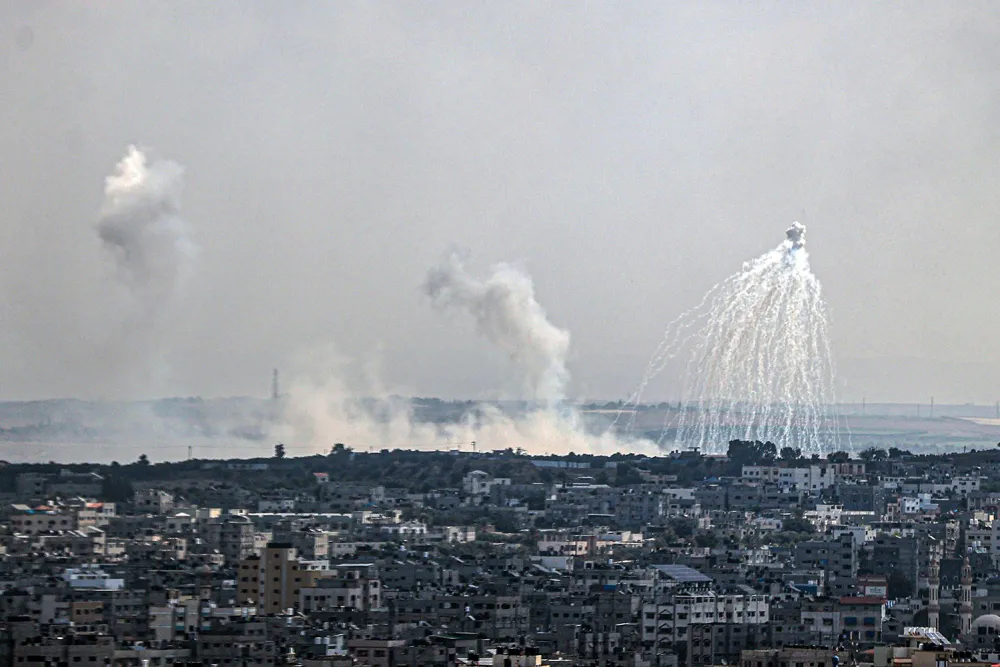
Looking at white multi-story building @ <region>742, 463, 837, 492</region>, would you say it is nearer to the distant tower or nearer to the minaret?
the distant tower

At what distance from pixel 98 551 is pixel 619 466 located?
62562 millimetres

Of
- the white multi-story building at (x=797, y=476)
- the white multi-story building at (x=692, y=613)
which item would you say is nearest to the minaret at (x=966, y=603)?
the white multi-story building at (x=692, y=613)

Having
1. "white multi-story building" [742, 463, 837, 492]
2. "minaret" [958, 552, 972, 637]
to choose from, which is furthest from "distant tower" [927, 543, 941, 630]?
"white multi-story building" [742, 463, 837, 492]

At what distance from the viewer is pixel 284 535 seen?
401ft

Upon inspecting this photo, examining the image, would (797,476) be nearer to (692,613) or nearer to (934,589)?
(934,589)

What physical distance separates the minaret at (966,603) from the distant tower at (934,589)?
0.67 m

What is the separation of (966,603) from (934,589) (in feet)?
10.6

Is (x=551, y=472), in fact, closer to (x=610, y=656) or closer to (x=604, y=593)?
(x=604, y=593)

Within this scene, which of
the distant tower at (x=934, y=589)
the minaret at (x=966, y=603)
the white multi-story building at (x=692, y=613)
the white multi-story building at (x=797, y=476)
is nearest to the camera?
the white multi-story building at (x=692, y=613)

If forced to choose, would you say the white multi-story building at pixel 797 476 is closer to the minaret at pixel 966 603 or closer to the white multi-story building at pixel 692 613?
the minaret at pixel 966 603

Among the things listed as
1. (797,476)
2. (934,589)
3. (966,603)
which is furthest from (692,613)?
(797,476)

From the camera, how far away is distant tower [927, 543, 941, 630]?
307ft

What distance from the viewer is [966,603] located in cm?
9744

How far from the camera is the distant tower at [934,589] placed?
93.7 m
